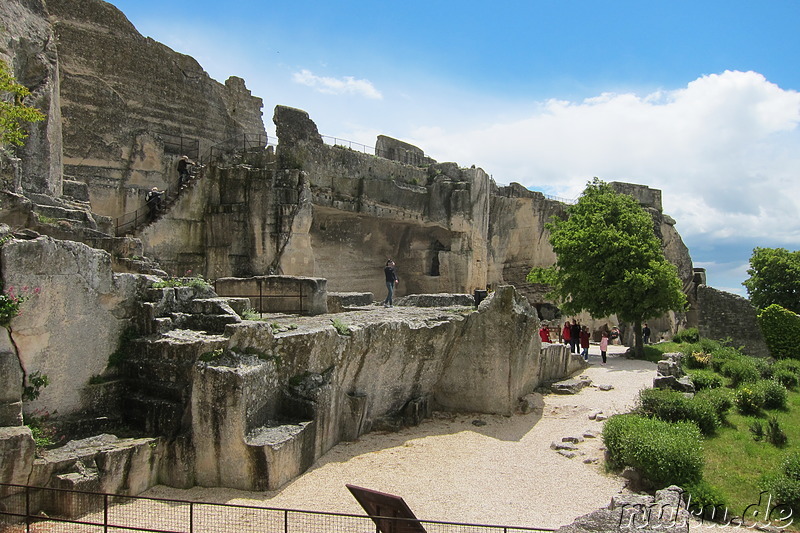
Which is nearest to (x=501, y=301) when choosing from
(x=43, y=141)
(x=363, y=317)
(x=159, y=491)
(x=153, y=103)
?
(x=363, y=317)

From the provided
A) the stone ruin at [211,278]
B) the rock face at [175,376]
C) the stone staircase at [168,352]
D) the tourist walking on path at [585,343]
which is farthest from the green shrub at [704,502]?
the tourist walking on path at [585,343]

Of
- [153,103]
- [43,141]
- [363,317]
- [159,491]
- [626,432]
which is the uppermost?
[153,103]

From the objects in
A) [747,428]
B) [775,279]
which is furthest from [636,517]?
[775,279]

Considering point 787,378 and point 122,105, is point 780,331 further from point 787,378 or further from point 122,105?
point 122,105

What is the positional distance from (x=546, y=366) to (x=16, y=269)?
468 inches

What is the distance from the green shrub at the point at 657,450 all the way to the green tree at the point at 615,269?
9915mm

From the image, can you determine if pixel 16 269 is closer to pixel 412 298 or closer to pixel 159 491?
pixel 159 491

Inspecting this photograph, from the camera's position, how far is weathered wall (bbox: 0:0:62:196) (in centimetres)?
1374

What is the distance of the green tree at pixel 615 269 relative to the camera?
65.0 ft

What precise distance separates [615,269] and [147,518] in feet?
54.2

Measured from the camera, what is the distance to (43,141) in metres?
14.1

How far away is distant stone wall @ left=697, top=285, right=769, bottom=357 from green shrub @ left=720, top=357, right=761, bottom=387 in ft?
19.4

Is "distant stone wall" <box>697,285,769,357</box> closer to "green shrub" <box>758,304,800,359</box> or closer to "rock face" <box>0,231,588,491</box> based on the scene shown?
"green shrub" <box>758,304,800,359</box>

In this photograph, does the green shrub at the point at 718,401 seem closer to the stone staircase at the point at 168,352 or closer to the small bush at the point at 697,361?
the small bush at the point at 697,361
